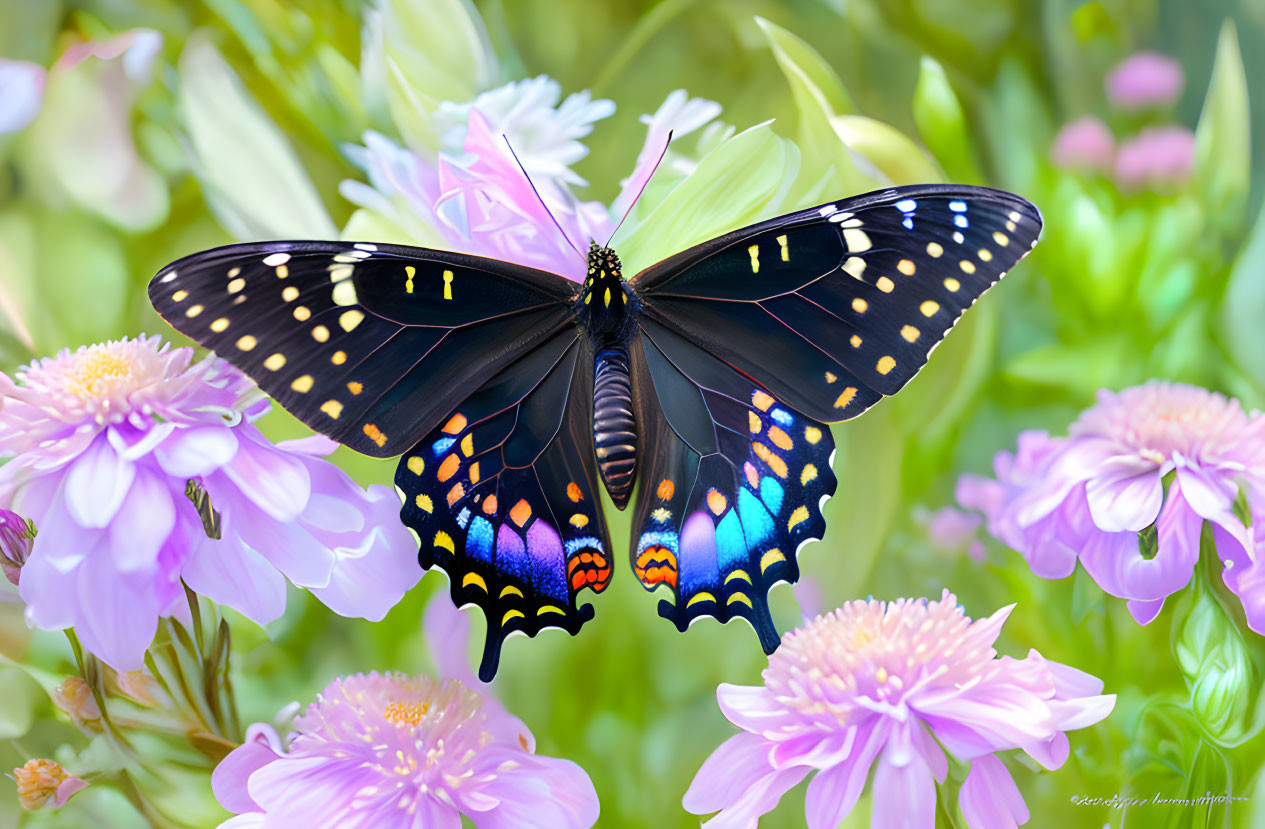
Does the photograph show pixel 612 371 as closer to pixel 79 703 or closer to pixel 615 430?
pixel 615 430

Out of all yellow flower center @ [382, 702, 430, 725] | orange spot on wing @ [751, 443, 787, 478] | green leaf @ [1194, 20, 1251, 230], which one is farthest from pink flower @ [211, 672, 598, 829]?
green leaf @ [1194, 20, 1251, 230]

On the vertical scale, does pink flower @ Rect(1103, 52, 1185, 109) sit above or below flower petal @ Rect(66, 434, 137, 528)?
above

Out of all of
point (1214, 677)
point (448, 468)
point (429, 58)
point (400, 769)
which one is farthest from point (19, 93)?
point (1214, 677)

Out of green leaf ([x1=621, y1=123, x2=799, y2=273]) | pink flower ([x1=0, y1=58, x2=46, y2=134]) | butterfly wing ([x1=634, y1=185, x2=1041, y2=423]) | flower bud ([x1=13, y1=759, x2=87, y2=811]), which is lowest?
flower bud ([x1=13, y1=759, x2=87, y2=811])

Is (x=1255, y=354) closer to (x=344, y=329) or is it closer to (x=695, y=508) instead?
(x=695, y=508)

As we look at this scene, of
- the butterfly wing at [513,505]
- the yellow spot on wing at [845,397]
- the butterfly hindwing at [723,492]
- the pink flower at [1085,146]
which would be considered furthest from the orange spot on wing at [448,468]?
the pink flower at [1085,146]

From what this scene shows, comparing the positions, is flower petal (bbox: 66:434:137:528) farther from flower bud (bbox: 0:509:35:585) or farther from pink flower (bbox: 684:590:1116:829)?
pink flower (bbox: 684:590:1116:829)

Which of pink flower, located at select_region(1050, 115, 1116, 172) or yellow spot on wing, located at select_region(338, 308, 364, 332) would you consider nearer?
yellow spot on wing, located at select_region(338, 308, 364, 332)
